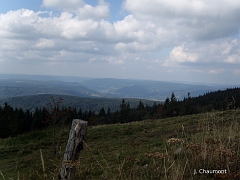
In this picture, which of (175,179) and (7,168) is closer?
(175,179)

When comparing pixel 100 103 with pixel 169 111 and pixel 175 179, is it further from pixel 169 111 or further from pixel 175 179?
pixel 175 179

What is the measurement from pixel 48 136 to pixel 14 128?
2970 cm

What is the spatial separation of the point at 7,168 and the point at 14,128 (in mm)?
36396

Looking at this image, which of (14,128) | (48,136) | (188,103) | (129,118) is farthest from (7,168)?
(129,118)

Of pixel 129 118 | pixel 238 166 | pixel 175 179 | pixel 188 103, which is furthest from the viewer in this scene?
pixel 129 118

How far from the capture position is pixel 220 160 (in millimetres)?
3170

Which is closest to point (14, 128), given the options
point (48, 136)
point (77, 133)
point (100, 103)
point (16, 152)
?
point (48, 136)

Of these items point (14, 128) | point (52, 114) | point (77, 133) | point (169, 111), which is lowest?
point (14, 128)

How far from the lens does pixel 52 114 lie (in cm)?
1116

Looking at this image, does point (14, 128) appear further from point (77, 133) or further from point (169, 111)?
point (77, 133)

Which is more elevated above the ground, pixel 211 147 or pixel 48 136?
pixel 211 147

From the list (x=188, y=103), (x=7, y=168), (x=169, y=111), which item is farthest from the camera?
(x=169, y=111)

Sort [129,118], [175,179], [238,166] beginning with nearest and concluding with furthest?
[175,179] → [238,166] → [129,118]

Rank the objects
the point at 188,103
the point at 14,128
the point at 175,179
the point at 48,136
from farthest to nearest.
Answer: the point at 188,103 → the point at 14,128 → the point at 48,136 → the point at 175,179
